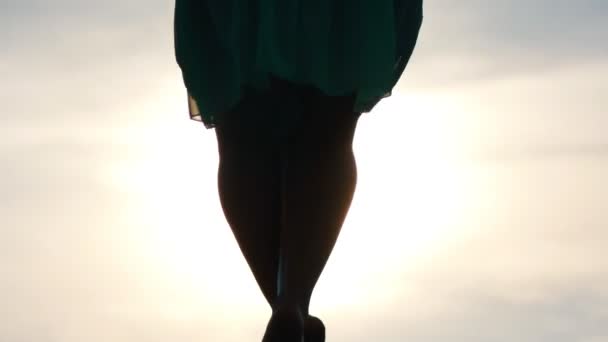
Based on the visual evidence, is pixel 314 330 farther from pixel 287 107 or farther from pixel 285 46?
pixel 285 46

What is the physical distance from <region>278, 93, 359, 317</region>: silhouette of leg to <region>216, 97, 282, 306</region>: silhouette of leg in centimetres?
5

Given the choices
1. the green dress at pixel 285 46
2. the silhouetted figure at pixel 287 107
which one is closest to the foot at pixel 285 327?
the silhouetted figure at pixel 287 107

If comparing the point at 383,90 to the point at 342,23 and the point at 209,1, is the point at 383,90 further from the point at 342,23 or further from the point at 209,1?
the point at 209,1

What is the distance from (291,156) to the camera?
2.09m

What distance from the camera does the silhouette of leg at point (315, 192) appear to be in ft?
6.66

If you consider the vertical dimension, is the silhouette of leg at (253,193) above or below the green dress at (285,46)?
below

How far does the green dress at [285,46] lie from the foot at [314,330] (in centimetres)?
40

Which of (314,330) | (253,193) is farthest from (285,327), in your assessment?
(253,193)

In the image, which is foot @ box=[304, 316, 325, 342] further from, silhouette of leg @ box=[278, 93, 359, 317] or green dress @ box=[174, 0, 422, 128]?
green dress @ box=[174, 0, 422, 128]

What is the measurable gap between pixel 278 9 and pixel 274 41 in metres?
0.08

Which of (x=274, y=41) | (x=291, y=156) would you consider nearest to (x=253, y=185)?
(x=291, y=156)

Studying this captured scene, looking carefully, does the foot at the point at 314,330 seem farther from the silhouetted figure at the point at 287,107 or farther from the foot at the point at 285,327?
the foot at the point at 285,327

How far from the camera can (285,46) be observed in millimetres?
2051

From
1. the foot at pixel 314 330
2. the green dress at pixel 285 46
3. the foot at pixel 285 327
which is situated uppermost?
the green dress at pixel 285 46
